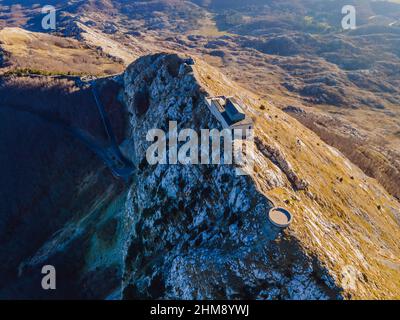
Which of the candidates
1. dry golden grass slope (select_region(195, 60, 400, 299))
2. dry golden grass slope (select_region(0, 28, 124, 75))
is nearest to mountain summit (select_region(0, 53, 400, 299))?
dry golden grass slope (select_region(195, 60, 400, 299))

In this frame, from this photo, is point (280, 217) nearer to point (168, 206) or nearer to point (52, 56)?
point (168, 206)

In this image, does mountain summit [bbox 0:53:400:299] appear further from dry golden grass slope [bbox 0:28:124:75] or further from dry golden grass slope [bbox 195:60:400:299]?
dry golden grass slope [bbox 0:28:124:75]

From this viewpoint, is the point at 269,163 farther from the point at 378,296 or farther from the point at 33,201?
the point at 33,201

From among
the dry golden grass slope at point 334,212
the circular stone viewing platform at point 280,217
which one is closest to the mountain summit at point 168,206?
the dry golden grass slope at point 334,212

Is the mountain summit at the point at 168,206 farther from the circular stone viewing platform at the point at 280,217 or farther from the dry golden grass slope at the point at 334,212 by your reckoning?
the circular stone viewing platform at the point at 280,217
